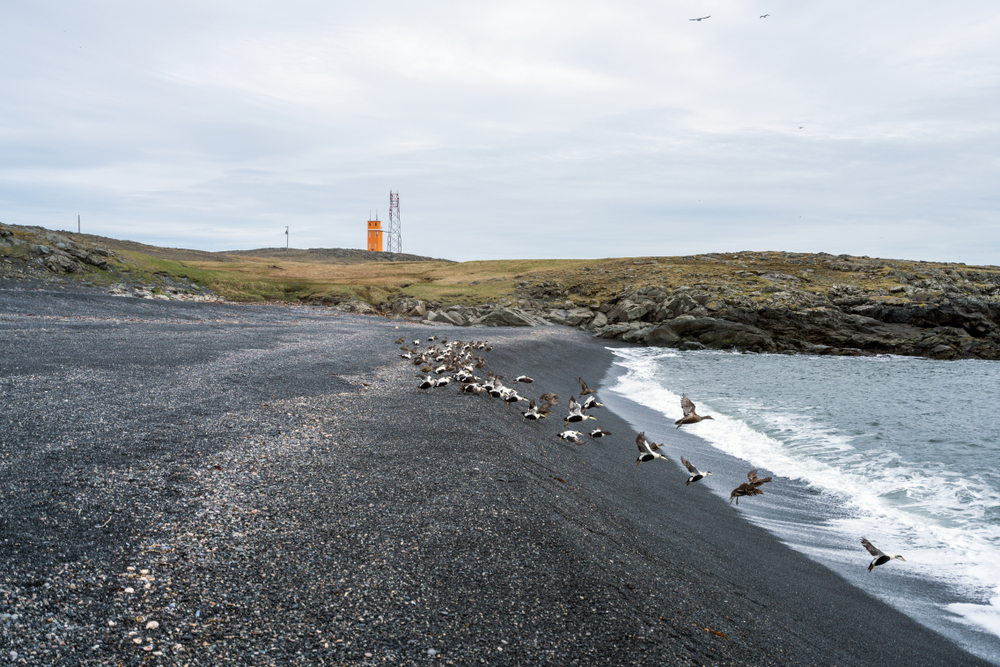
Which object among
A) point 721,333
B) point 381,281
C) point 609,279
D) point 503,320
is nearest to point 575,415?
point 503,320

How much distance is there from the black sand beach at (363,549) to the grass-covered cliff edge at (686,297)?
1135 inches

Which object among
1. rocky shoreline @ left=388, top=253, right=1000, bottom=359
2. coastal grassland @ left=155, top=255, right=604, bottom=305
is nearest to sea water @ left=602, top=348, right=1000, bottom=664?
rocky shoreline @ left=388, top=253, right=1000, bottom=359

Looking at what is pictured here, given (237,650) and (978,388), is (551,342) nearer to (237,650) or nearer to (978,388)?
(978,388)

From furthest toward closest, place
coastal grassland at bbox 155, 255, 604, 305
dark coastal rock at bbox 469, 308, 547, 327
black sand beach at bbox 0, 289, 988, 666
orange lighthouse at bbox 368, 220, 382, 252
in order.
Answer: orange lighthouse at bbox 368, 220, 382, 252, coastal grassland at bbox 155, 255, 604, 305, dark coastal rock at bbox 469, 308, 547, 327, black sand beach at bbox 0, 289, 988, 666

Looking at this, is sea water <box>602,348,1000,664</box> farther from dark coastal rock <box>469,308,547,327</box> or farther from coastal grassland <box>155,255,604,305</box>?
coastal grassland <box>155,255,604,305</box>

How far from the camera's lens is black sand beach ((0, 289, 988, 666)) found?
11.5 feet

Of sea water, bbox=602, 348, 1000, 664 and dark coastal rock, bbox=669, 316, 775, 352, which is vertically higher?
dark coastal rock, bbox=669, 316, 775, 352

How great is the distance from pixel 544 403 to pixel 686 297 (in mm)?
33819

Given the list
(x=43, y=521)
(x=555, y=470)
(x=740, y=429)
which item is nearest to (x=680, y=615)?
(x=555, y=470)

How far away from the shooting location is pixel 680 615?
4.32 meters

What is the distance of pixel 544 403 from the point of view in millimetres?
10859

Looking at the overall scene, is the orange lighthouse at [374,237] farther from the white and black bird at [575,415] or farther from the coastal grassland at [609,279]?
the white and black bird at [575,415]

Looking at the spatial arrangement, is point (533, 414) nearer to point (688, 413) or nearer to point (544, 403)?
point (544, 403)

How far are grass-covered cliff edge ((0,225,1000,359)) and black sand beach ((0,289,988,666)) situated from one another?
28.8 meters
